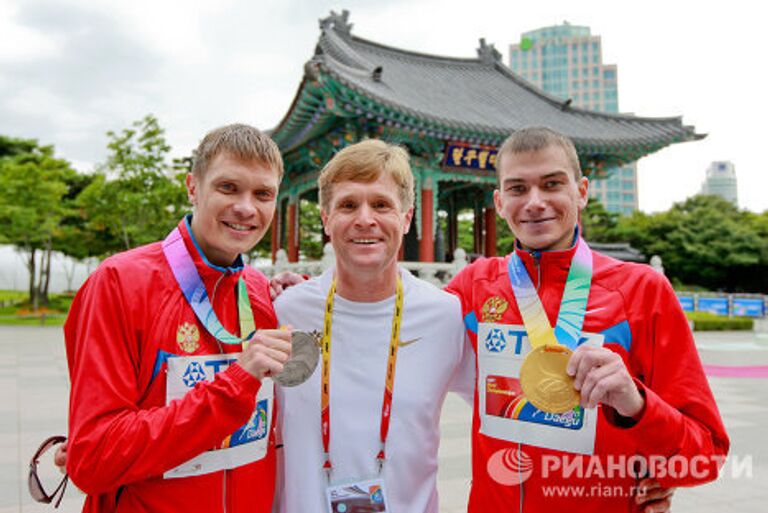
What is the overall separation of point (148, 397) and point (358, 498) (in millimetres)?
814

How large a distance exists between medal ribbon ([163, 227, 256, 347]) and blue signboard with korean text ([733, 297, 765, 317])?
92.7 feet

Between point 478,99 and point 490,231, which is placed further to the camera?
point 478,99

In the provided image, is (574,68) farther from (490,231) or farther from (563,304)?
(563,304)

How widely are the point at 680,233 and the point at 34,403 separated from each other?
35674 millimetres

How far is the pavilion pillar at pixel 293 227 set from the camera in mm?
16406

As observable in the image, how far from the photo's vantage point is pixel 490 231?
54.3 ft


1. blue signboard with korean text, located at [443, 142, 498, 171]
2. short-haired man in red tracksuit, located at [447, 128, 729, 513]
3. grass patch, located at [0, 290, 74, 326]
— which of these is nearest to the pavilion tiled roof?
blue signboard with korean text, located at [443, 142, 498, 171]

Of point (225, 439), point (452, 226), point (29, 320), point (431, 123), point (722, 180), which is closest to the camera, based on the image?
point (225, 439)

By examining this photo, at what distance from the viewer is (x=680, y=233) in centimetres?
3466

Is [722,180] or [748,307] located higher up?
[722,180]

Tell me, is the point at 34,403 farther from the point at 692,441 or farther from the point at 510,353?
the point at 692,441

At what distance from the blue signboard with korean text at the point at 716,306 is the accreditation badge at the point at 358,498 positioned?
27686 millimetres

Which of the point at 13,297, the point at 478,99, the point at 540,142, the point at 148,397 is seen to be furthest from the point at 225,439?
the point at 13,297

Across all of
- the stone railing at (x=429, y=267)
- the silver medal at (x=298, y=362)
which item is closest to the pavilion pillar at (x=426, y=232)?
the stone railing at (x=429, y=267)
